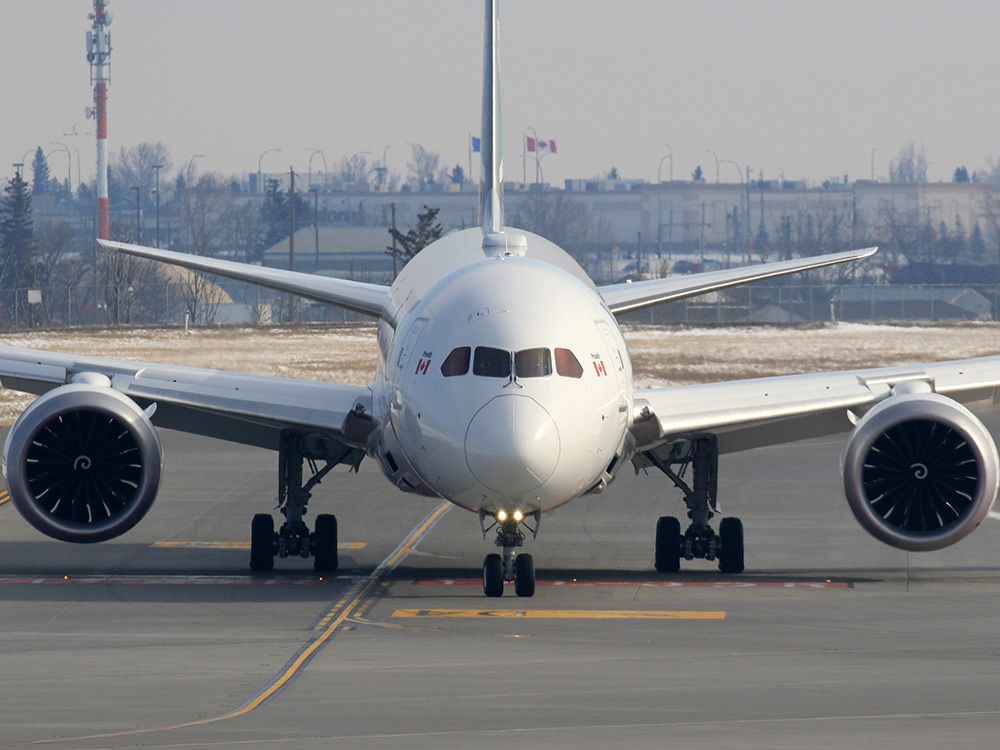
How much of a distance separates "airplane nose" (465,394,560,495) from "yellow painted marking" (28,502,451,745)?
2.08 meters

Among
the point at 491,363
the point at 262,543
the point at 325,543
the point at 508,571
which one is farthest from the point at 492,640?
the point at 262,543

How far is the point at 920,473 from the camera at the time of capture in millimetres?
21688

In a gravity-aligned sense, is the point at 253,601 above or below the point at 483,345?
below

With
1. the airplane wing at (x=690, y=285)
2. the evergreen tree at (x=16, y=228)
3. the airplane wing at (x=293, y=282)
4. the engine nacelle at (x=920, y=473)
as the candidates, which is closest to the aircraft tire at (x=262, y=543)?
the airplane wing at (x=293, y=282)

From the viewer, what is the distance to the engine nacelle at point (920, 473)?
842 inches

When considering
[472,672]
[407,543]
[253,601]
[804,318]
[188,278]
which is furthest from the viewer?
[188,278]

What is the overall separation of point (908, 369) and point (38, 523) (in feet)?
33.3

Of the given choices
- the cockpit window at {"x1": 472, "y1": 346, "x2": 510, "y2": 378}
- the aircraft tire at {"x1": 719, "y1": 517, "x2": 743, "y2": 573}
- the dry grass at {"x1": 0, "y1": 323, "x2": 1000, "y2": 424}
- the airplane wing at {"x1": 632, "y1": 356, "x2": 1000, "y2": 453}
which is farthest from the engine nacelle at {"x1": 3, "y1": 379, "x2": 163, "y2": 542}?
the dry grass at {"x1": 0, "y1": 323, "x2": 1000, "y2": 424}

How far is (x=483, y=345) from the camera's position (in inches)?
775

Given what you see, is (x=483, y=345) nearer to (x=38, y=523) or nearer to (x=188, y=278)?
(x=38, y=523)

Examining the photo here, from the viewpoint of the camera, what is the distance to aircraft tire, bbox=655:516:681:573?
23516 mm

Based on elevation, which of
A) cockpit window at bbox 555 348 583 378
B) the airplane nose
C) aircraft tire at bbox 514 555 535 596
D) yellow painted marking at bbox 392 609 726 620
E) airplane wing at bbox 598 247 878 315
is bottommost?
yellow painted marking at bbox 392 609 726 620

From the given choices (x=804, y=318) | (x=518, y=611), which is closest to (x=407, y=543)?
(x=518, y=611)

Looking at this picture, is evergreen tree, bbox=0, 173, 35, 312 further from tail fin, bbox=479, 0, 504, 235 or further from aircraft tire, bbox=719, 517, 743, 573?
aircraft tire, bbox=719, 517, 743, 573
